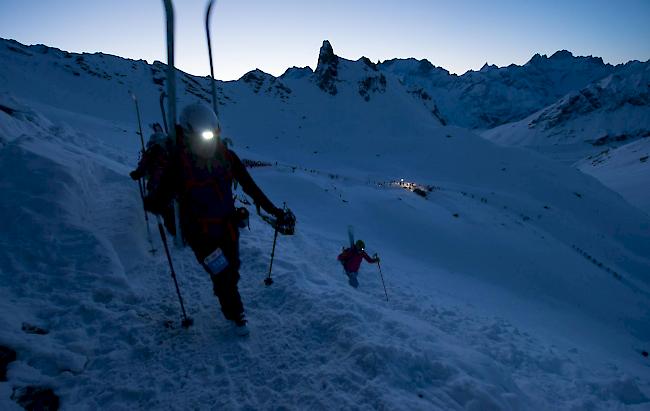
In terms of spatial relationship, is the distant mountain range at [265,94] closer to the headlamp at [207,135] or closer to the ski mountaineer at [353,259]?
the ski mountaineer at [353,259]

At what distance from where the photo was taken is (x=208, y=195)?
432cm

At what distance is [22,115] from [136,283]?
45.0ft

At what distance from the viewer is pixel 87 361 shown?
3760 mm

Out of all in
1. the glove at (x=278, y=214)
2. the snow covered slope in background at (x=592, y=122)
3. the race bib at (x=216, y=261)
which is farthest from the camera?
the snow covered slope in background at (x=592, y=122)

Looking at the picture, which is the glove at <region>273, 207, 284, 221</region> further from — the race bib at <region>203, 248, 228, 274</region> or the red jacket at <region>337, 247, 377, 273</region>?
the red jacket at <region>337, 247, 377, 273</region>

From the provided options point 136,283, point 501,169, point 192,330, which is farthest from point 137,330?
point 501,169

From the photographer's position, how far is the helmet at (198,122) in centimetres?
423

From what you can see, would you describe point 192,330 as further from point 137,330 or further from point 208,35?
point 208,35

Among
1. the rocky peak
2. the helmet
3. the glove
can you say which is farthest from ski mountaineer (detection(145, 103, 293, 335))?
the rocky peak

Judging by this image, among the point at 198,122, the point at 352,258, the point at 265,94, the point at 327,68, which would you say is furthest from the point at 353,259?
the point at 327,68

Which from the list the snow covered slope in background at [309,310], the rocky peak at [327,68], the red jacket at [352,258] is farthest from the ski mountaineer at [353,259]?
the rocky peak at [327,68]

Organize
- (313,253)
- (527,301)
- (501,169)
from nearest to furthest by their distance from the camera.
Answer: (313,253), (527,301), (501,169)

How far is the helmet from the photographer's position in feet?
13.9

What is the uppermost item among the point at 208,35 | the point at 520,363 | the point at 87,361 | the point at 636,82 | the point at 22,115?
the point at 636,82
